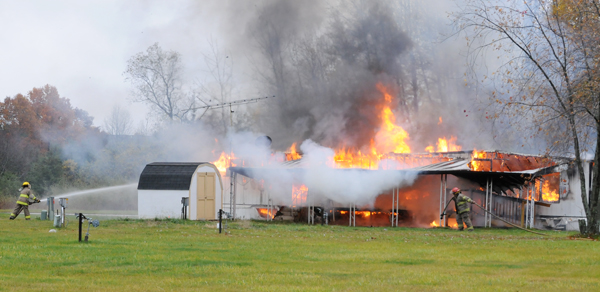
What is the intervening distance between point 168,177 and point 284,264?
693 inches

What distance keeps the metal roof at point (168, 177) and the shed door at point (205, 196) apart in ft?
2.12

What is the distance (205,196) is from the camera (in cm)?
2884

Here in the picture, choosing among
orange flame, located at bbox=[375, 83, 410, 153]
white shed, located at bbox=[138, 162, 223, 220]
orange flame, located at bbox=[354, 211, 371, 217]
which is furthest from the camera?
orange flame, located at bbox=[375, 83, 410, 153]

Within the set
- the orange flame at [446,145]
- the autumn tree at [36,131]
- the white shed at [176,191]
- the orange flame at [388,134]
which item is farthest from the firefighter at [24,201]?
the orange flame at [446,145]

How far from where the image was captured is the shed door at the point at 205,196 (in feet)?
93.5

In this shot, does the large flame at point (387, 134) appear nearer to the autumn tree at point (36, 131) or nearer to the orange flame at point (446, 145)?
the orange flame at point (446, 145)

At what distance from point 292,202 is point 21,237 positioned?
16133mm

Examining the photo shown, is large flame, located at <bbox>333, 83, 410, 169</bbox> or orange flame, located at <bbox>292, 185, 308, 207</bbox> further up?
large flame, located at <bbox>333, 83, 410, 169</bbox>

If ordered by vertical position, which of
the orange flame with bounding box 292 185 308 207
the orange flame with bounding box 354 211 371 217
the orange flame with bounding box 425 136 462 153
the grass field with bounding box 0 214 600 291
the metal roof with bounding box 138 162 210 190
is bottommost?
the orange flame with bounding box 354 211 371 217

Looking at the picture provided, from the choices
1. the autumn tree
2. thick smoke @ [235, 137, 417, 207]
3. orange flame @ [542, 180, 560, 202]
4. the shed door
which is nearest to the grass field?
thick smoke @ [235, 137, 417, 207]

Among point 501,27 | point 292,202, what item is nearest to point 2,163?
point 292,202

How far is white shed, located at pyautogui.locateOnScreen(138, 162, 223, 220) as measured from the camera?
28.0 m

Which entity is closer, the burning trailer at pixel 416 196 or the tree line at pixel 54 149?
the burning trailer at pixel 416 196

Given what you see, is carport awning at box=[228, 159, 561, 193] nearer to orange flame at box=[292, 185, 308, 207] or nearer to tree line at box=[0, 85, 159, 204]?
orange flame at box=[292, 185, 308, 207]
